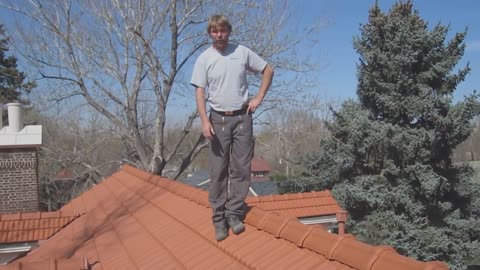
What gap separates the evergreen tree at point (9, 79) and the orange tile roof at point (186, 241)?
28.3 metres

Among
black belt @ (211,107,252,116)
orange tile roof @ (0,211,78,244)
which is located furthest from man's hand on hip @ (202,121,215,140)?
orange tile roof @ (0,211,78,244)

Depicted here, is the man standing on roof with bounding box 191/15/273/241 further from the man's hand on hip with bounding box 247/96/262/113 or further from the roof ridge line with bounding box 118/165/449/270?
the roof ridge line with bounding box 118/165/449/270

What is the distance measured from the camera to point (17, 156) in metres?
11.2

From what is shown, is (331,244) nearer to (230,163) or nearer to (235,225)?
(235,225)

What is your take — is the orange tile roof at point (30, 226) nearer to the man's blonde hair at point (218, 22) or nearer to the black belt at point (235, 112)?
the black belt at point (235, 112)

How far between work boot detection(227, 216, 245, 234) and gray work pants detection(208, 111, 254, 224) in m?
0.04

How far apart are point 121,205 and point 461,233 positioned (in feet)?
34.2

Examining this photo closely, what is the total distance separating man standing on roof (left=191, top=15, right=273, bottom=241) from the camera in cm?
364

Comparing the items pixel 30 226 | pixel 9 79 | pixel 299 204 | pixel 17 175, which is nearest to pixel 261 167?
pixel 9 79

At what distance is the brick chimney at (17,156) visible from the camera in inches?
436

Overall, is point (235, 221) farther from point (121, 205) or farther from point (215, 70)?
point (121, 205)

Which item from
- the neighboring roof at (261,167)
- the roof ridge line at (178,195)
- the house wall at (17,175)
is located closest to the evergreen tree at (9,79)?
the house wall at (17,175)

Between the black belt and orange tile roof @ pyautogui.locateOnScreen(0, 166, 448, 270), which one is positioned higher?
the black belt

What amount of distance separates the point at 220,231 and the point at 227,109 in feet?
3.10
